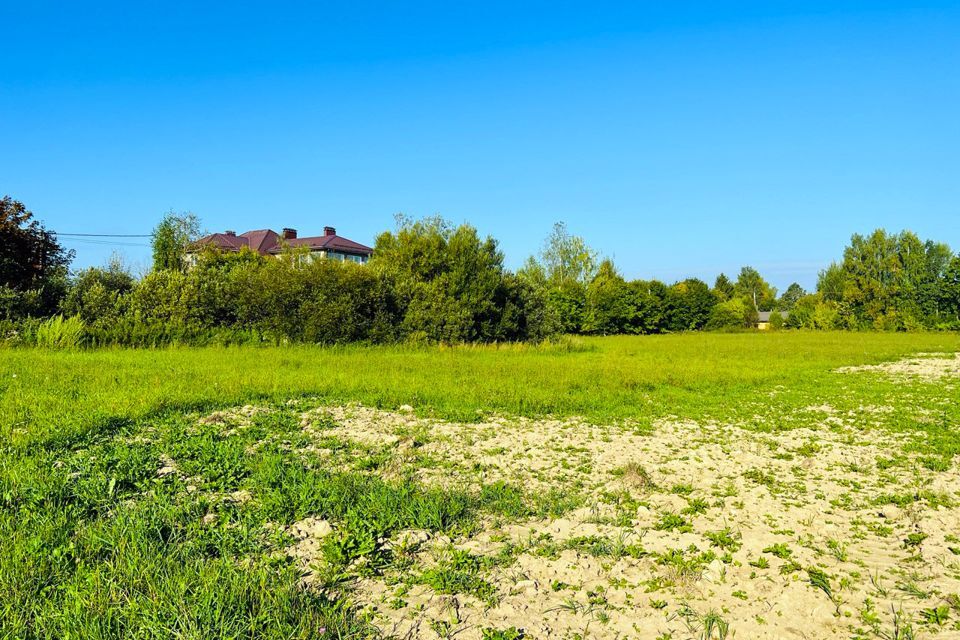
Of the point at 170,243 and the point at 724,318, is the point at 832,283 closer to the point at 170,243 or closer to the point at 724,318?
the point at 724,318

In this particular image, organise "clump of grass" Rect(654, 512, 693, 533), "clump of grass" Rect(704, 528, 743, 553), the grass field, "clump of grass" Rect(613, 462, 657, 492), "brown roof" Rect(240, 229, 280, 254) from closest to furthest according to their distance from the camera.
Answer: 1. the grass field
2. "clump of grass" Rect(704, 528, 743, 553)
3. "clump of grass" Rect(654, 512, 693, 533)
4. "clump of grass" Rect(613, 462, 657, 492)
5. "brown roof" Rect(240, 229, 280, 254)

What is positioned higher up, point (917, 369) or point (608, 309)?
point (608, 309)

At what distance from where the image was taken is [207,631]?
2.59 metres

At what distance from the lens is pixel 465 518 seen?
4.17 meters

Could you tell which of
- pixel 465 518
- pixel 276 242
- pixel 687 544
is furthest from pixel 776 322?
pixel 465 518

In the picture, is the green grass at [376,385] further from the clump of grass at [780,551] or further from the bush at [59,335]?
the clump of grass at [780,551]

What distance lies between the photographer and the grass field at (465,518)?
288 centimetres

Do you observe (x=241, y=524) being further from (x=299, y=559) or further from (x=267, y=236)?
(x=267, y=236)

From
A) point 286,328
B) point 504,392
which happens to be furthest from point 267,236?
point 504,392

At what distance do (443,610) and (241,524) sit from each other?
69.2 inches

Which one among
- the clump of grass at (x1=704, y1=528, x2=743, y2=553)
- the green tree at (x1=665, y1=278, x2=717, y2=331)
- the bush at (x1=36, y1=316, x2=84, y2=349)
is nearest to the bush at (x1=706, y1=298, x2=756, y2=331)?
the green tree at (x1=665, y1=278, x2=717, y2=331)

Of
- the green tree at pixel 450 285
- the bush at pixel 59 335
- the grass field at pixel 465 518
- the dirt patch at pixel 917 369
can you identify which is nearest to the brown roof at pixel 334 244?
the green tree at pixel 450 285

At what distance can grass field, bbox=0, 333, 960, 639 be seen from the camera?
288cm

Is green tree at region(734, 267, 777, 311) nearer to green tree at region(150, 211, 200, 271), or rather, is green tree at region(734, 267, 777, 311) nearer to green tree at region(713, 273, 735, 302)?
green tree at region(713, 273, 735, 302)
